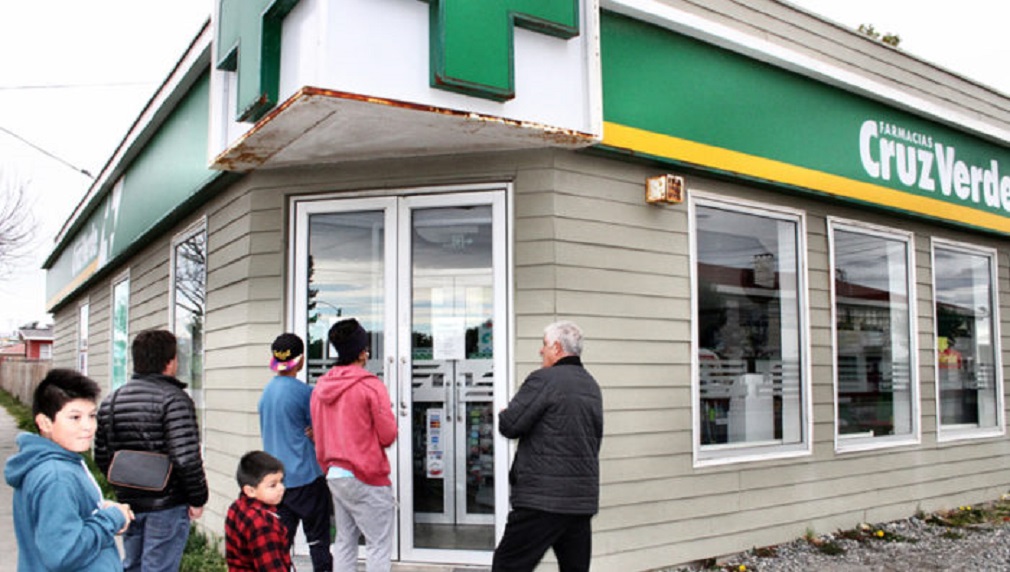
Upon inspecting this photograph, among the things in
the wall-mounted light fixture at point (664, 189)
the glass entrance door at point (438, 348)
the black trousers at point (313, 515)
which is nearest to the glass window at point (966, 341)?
the wall-mounted light fixture at point (664, 189)

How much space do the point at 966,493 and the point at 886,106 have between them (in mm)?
4014

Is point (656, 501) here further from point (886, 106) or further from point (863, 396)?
point (886, 106)

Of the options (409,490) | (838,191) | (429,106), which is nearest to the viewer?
(429,106)

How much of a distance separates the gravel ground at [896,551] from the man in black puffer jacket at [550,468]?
2164 mm

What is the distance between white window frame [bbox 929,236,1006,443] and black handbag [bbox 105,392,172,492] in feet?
24.0

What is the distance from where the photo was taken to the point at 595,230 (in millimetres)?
5777

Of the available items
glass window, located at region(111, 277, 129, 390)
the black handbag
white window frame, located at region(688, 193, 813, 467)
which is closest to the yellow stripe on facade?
white window frame, located at region(688, 193, 813, 467)

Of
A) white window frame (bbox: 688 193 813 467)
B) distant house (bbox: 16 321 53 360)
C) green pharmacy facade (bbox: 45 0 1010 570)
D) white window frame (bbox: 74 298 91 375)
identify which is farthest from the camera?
distant house (bbox: 16 321 53 360)

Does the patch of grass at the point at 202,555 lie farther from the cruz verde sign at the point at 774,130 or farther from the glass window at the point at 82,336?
the glass window at the point at 82,336

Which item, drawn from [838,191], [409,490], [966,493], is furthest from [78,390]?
[966,493]

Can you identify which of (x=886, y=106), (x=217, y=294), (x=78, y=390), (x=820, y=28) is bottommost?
(x=78, y=390)

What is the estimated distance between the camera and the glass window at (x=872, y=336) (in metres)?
7.47

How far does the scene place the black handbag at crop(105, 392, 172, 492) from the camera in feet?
12.6

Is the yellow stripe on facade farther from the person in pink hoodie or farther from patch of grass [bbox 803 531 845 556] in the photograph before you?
patch of grass [bbox 803 531 845 556]
